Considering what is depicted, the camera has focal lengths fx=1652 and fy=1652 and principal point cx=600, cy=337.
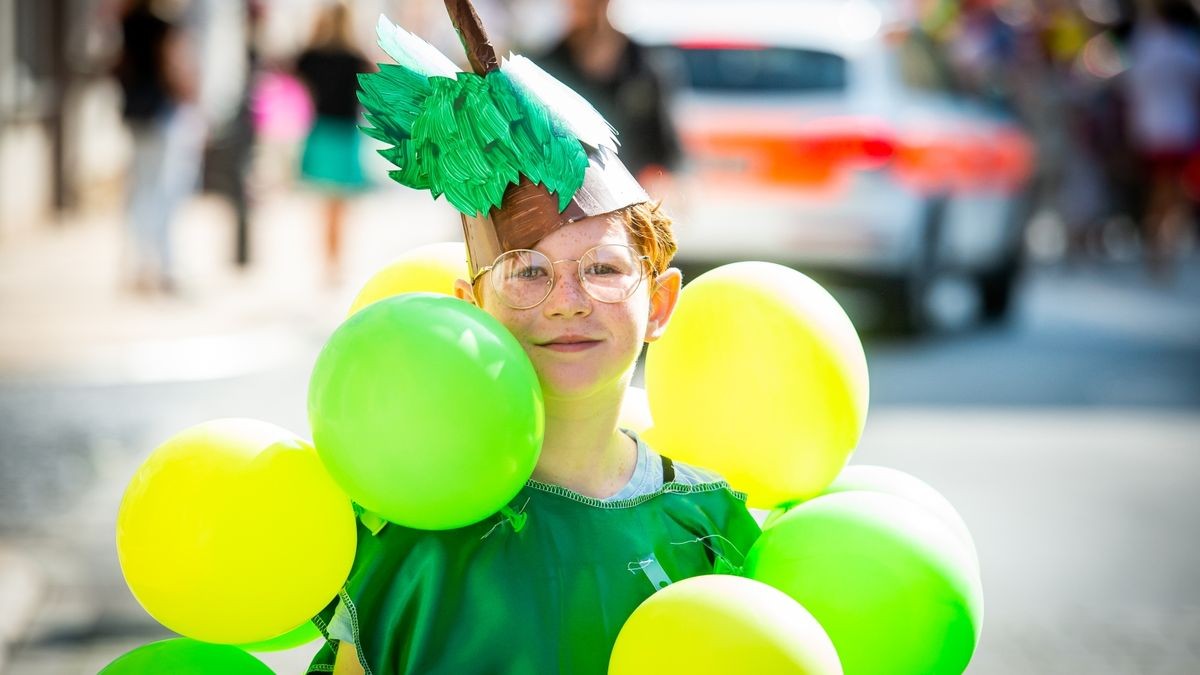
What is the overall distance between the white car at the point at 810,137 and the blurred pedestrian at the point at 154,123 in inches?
123

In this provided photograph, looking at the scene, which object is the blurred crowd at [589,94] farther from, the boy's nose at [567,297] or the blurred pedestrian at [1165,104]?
the boy's nose at [567,297]

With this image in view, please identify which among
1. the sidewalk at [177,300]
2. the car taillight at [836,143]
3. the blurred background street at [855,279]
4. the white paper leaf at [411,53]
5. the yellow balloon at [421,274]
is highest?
the white paper leaf at [411,53]

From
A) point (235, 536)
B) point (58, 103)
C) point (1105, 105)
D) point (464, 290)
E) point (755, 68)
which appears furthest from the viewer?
point (1105, 105)

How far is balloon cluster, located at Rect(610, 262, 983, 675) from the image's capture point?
7.86 ft

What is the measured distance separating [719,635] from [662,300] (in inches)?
27.6

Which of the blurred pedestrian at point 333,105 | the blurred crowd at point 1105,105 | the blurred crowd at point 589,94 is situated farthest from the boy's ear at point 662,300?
the blurred crowd at point 1105,105

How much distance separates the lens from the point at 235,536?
2.41 meters

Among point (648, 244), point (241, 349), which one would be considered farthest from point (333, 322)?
point (648, 244)

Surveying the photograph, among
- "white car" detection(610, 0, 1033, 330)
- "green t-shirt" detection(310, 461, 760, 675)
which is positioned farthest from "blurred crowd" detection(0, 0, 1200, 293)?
"green t-shirt" detection(310, 461, 760, 675)

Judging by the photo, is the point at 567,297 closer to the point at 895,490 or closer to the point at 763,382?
the point at 763,382

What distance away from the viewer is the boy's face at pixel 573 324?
8.19 ft

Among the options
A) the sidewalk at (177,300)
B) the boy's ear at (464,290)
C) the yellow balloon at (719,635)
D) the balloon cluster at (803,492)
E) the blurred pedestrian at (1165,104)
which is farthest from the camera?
the blurred pedestrian at (1165,104)

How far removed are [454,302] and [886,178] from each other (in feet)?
26.2

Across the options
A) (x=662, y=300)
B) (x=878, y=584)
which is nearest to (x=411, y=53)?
(x=662, y=300)
